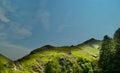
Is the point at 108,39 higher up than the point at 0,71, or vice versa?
the point at 108,39

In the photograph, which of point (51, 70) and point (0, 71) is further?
point (51, 70)

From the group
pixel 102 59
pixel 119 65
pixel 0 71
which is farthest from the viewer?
pixel 0 71

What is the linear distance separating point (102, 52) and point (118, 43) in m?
11.9

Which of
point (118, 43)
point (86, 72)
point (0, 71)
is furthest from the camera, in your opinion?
point (86, 72)

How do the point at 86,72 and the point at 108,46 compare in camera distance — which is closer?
the point at 108,46

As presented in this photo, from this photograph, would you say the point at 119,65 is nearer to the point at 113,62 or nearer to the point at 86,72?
the point at 113,62

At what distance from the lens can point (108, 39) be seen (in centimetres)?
11588

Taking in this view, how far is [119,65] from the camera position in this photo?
95125mm

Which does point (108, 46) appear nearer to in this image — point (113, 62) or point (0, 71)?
point (113, 62)

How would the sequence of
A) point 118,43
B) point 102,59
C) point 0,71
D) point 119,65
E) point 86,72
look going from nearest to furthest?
point 119,65
point 118,43
point 102,59
point 0,71
point 86,72

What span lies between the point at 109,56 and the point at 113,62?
7.69 m

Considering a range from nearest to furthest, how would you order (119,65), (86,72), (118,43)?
(119,65)
(118,43)
(86,72)

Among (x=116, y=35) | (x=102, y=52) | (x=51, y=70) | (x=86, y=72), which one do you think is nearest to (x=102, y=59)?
(x=102, y=52)

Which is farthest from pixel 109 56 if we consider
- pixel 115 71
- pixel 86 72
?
pixel 86 72
